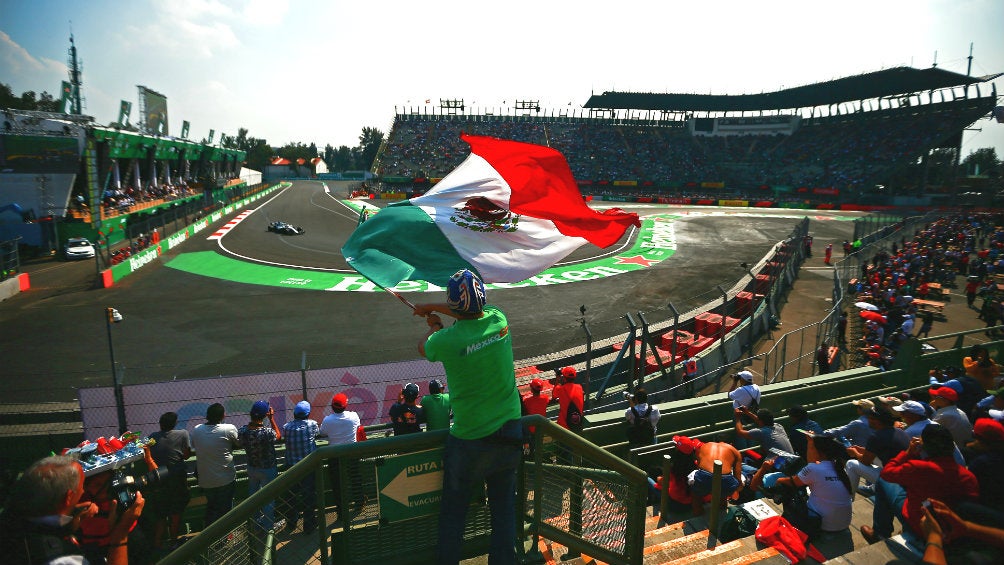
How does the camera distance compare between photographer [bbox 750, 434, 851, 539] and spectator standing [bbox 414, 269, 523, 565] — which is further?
photographer [bbox 750, 434, 851, 539]

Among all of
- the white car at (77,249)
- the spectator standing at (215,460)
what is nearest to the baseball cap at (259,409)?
the spectator standing at (215,460)

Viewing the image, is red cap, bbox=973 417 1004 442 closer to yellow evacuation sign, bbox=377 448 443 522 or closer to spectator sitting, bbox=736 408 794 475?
spectator sitting, bbox=736 408 794 475

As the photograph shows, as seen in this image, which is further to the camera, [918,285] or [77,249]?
[77,249]

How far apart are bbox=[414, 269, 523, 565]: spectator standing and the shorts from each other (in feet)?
10.4

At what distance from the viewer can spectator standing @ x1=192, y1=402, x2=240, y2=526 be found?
18.7 feet

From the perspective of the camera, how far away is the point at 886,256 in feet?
78.8

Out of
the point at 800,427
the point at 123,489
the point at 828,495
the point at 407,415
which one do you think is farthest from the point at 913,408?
the point at 123,489

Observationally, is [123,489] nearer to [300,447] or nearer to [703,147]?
[300,447]

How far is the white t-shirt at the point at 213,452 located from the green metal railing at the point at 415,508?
197cm

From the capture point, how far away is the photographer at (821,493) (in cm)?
490

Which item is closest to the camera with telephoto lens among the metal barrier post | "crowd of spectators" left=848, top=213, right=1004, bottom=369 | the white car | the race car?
the metal barrier post

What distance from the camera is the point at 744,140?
86188 mm

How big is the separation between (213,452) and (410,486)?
3.40 meters

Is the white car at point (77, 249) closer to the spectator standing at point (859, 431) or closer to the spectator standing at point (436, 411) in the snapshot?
the spectator standing at point (436, 411)
